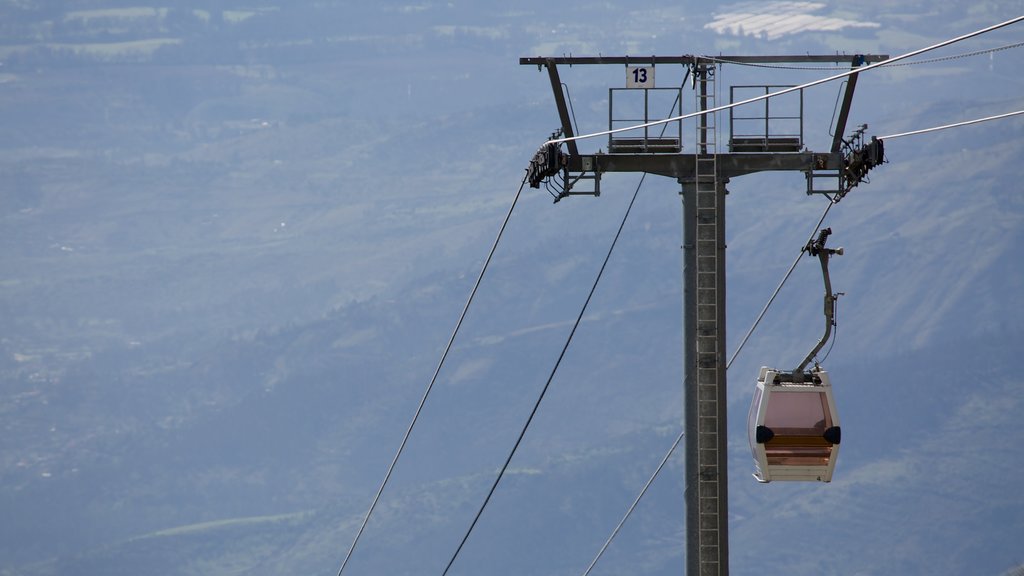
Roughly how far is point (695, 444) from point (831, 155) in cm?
394

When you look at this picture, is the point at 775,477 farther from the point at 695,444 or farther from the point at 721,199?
the point at 721,199

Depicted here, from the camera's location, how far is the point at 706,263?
21250mm

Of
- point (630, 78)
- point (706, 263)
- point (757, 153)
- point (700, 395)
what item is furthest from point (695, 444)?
point (630, 78)

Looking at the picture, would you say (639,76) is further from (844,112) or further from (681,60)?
(844,112)

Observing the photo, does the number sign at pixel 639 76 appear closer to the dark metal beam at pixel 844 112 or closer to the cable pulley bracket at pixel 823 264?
the dark metal beam at pixel 844 112

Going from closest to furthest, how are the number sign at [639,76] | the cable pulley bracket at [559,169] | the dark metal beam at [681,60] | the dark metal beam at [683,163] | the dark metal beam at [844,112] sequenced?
the dark metal beam at [683,163] < the cable pulley bracket at [559,169] < the dark metal beam at [681,60] < the dark metal beam at [844,112] < the number sign at [639,76]

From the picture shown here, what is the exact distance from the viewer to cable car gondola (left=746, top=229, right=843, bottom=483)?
72.2 ft

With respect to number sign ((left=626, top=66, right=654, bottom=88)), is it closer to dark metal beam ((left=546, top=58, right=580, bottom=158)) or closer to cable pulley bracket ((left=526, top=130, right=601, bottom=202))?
dark metal beam ((left=546, top=58, right=580, bottom=158))

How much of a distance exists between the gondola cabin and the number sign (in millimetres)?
4736

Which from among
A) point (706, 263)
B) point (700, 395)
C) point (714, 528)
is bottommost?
point (714, 528)

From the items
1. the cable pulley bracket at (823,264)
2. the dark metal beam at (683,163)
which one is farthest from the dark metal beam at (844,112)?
the cable pulley bracket at (823,264)

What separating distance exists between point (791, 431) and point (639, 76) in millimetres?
5574

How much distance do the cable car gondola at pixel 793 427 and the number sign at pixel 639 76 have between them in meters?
4.04

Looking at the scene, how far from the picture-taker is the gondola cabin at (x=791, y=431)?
22.0m
